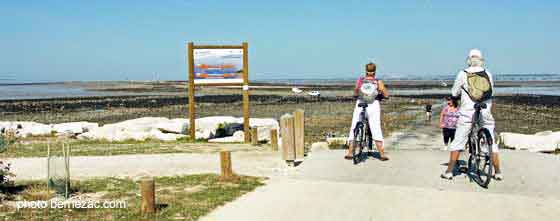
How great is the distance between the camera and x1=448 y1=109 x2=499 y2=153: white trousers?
26.0ft

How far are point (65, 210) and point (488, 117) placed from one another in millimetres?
5549

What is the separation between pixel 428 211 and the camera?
6793mm

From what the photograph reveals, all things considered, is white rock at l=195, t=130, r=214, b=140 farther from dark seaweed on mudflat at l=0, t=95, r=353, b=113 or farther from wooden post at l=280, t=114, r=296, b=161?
dark seaweed on mudflat at l=0, t=95, r=353, b=113

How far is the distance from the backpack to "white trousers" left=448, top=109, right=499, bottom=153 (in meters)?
0.20

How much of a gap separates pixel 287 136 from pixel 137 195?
2.82m

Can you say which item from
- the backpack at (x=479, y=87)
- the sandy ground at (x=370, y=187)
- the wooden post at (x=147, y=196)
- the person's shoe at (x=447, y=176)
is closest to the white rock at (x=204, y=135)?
the sandy ground at (x=370, y=187)

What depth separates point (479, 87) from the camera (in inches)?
309

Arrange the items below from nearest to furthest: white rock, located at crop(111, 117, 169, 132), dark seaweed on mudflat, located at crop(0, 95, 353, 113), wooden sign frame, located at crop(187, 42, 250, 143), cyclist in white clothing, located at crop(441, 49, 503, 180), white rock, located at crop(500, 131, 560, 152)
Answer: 1. cyclist in white clothing, located at crop(441, 49, 503, 180)
2. white rock, located at crop(500, 131, 560, 152)
3. wooden sign frame, located at crop(187, 42, 250, 143)
4. white rock, located at crop(111, 117, 169, 132)
5. dark seaweed on mudflat, located at crop(0, 95, 353, 113)

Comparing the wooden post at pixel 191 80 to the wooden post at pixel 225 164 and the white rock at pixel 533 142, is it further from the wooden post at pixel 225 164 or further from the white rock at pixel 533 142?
the white rock at pixel 533 142

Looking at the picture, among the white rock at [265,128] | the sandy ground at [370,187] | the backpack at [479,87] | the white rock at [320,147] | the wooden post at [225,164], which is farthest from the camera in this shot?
the white rock at [265,128]

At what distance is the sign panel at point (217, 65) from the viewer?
16203 mm

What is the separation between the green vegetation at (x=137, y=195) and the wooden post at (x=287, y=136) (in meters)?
0.98

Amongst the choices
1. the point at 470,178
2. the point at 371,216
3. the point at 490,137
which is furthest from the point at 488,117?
the point at 371,216

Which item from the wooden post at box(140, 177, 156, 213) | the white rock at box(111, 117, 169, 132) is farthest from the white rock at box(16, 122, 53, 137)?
the wooden post at box(140, 177, 156, 213)
